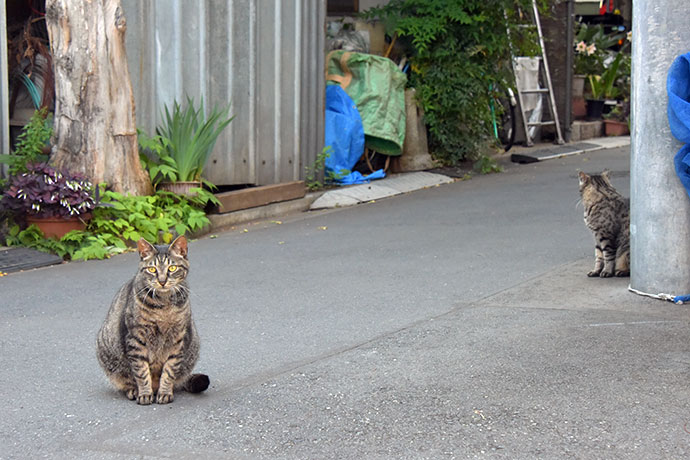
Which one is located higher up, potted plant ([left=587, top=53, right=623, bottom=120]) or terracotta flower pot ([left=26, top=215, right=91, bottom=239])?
potted plant ([left=587, top=53, right=623, bottom=120])

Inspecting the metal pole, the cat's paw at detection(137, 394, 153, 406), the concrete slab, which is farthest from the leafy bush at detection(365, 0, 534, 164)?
the cat's paw at detection(137, 394, 153, 406)

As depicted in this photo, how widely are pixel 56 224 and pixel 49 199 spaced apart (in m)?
0.34

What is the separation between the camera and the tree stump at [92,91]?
906 cm

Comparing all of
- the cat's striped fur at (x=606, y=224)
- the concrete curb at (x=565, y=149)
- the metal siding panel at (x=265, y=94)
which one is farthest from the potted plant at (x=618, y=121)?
the cat's striped fur at (x=606, y=224)

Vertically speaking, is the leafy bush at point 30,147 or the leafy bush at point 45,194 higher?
the leafy bush at point 30,147

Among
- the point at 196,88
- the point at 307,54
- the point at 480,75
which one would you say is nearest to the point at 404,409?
the point at 196,88

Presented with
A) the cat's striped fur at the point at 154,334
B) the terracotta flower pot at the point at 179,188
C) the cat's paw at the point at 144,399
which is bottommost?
the cat's paw at the point at 144,399

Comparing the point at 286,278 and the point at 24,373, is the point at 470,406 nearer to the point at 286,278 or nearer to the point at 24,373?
the point at 24,373

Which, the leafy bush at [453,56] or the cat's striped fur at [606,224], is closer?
the cat's striped fur at [606,224]

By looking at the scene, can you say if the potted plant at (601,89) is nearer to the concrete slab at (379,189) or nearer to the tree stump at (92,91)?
the concrete slab at (379,189)

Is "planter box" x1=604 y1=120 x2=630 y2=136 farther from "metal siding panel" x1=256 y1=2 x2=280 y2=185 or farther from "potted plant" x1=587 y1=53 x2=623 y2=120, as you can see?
"metal siding panel" x1=256 y1=2 x2=280 y2=185

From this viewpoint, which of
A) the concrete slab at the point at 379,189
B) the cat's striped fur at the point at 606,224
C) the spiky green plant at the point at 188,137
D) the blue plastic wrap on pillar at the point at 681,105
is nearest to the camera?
the blue plastic wrap on pillar at the point at 681,105

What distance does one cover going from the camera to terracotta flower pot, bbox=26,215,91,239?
8.92m

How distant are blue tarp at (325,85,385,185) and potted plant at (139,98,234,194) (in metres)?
2.67
